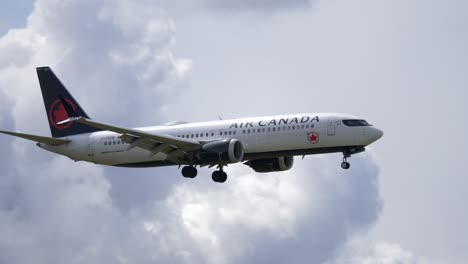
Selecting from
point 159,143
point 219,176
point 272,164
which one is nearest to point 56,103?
point 159,143

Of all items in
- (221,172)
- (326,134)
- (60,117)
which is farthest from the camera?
(60,117)

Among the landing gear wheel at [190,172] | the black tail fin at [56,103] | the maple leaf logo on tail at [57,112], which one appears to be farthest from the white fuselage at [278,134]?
the maple leaf logo on tail at [57,112]

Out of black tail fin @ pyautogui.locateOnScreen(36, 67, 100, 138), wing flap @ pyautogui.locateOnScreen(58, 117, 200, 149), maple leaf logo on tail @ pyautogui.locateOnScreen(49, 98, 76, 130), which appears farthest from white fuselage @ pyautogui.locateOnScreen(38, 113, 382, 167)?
maple leaf logo on tail @ pyautogui.locateOnScreen(49, 98, 76, 130)

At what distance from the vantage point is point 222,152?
74.4 meters

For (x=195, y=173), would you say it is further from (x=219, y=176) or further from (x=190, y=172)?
(x=219, y=176)

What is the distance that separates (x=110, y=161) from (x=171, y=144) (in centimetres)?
792

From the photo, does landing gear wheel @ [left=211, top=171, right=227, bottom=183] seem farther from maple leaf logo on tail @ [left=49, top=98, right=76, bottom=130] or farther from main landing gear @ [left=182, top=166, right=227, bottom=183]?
maple leaf logo on tail @ [left=49, top=98, right=76, bottom=130]

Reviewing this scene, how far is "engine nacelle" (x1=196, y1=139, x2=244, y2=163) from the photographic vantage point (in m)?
74.4

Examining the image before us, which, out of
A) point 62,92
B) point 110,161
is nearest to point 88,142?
point 110,161

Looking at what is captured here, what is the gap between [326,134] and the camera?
243 feet

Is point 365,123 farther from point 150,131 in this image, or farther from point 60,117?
point 60,117

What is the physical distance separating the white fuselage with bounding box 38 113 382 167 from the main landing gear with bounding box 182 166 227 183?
188cm

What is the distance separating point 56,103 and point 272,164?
61.5 ft

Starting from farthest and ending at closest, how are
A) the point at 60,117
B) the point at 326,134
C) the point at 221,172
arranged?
the point at 60,117
the point at 221,172
the point at 326,134
